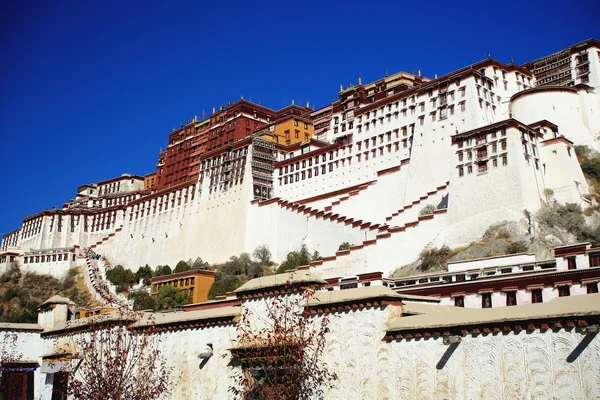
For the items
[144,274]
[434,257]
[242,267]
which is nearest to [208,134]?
[144,274]

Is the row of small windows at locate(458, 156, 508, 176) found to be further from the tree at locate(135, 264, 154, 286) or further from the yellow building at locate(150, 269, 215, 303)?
the tree at locate(135, 264, 154, 286)

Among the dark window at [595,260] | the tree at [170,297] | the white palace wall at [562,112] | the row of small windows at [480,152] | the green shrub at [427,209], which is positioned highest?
the white palace wall at [562,112]

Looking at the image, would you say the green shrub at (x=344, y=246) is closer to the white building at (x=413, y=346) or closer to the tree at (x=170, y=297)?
the tree at (x=170, y=297)

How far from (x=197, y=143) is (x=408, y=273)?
61.3 meters

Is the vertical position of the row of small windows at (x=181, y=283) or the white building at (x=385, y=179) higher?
the white building at (x=385, y=179)

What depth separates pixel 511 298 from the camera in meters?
30.8

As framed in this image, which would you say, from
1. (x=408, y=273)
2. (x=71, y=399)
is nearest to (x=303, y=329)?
(x=71, y=399)

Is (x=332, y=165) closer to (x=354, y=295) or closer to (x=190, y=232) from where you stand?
(x=190, y=232)

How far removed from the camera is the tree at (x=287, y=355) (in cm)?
1670

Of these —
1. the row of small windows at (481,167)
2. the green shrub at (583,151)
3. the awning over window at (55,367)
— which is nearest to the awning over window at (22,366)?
the awning over window at (55,367)

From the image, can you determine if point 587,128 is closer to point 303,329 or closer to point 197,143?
point 303,329

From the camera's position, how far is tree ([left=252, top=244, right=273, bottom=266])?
229 feet

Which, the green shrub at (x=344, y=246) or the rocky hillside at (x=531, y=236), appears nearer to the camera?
the rocky hillside at (x=531, y=236)

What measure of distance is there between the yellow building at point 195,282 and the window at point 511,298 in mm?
37744
